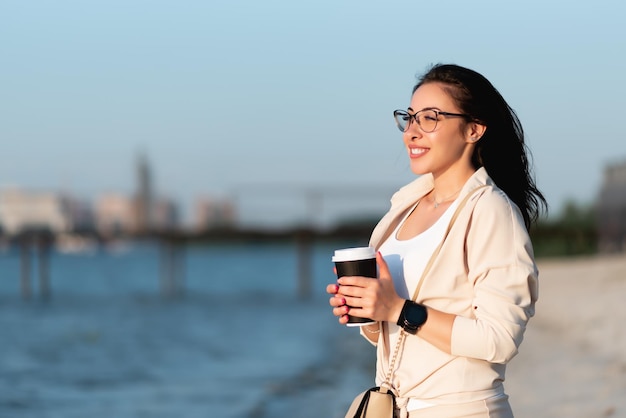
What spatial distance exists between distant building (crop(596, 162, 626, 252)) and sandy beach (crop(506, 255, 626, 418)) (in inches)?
862

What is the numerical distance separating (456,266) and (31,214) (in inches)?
1855

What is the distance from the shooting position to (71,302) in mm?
38406

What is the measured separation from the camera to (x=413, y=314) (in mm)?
2018

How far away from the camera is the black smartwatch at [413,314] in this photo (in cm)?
202

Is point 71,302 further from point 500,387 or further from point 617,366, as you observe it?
point 500,387

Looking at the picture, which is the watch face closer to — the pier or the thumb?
the thumb

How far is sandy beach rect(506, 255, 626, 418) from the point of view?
716 cm

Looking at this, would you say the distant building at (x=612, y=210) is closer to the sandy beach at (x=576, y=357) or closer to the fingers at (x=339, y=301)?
the sandy beach at (x=576, y=357)

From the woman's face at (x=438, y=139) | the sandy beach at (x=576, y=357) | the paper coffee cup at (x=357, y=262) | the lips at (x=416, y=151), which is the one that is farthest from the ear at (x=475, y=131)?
the sandy beach at (x=576, y=357)

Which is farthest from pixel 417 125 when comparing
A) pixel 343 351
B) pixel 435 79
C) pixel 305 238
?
pixel 305 238

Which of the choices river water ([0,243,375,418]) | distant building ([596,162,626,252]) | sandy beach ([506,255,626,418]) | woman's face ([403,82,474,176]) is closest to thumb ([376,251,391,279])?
woman's face ([403,82,474,176])

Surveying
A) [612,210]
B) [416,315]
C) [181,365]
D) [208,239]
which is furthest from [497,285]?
[612,210]

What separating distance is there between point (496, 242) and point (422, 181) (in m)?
0.47

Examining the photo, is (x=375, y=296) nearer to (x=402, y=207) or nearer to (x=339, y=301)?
(x=339, y=301)
